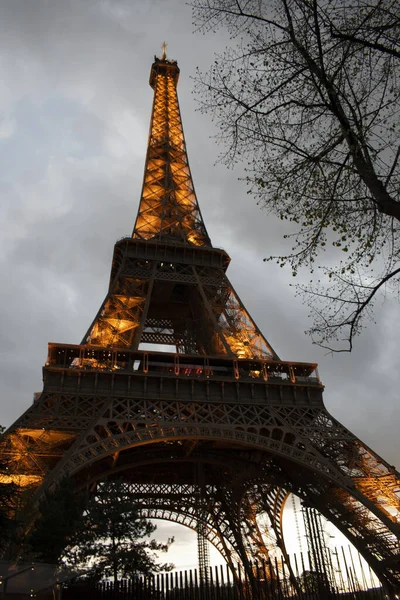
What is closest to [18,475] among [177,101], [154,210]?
[154,210]

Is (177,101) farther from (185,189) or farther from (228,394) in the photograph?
(228,394)

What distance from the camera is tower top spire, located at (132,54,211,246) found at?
133 feet

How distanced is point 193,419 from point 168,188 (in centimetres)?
2278

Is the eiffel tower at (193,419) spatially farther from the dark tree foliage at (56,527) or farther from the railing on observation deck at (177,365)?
the dark tree foliage at (56,527)

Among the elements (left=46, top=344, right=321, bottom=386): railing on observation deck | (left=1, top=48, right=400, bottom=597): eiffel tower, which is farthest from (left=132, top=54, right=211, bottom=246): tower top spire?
(left=46, top=344, right=321, bottom=386): railing on observation deck

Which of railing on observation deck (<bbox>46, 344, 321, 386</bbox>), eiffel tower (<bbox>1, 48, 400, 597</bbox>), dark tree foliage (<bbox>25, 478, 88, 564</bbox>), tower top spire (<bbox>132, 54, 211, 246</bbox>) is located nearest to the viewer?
dark tree foliage (<bbox>25, 478, 88, 564</bbox>)

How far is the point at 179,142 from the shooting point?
4900cm

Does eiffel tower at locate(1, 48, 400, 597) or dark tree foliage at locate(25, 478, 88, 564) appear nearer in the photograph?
dark tree foliage at locate(25, 478, 88, 564)

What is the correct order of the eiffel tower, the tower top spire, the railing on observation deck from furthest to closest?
the tower top spire → the railing on observation deck → the eiffel tower

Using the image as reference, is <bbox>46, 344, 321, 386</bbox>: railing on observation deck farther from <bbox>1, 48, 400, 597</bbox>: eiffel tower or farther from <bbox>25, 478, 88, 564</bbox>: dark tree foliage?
<bbox>25, 478, 88, 564</bbox>: dark tree foliage

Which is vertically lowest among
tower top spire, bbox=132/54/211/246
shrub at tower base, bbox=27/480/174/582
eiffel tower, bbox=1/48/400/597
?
shrub at tower base, bbox=27/480/174/582

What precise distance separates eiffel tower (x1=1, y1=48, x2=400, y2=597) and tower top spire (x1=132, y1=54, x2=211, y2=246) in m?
0.21

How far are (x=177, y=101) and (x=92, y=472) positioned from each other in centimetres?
3899

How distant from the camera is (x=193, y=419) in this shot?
2714 centimetres
